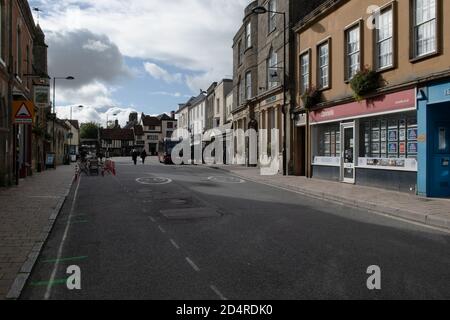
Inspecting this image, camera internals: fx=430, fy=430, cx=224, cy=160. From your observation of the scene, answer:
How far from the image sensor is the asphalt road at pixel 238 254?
4930mm

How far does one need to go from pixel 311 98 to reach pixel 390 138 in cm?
556

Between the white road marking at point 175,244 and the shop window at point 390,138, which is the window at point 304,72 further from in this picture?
the white road marking at point 175,244

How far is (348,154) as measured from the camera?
57.3ft

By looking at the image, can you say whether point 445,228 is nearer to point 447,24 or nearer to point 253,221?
point 253,221

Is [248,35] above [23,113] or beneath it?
above

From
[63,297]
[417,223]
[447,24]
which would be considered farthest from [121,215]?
[447,24]

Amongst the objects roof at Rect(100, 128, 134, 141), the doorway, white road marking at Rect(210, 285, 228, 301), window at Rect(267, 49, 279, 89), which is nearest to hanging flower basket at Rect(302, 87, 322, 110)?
the doorway

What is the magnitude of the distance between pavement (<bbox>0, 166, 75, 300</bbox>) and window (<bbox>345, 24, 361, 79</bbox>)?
1161 cm

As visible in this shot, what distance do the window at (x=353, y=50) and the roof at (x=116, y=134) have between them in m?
99.9

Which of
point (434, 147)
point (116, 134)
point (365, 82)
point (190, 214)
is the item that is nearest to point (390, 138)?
point (365, 82)

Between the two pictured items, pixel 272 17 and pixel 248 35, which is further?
pixel 248 35

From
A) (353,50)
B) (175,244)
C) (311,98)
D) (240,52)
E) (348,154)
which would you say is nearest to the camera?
(175,244)

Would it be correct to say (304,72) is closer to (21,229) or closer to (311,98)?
(311,98)

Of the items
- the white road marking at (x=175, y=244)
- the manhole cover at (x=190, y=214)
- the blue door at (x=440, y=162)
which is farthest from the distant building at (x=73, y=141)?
the white road marking at (x=175, y=244)
